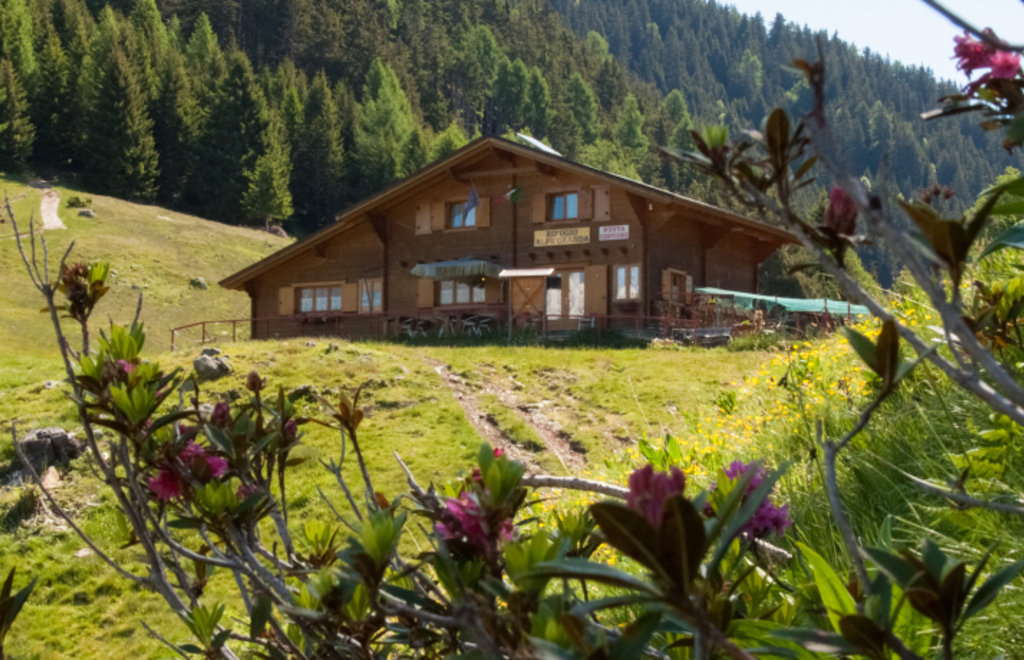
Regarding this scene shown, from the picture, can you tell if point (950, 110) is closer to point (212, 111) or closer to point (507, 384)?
point (507, 384)

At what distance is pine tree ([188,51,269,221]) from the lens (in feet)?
223

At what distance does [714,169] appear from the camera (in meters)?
1.26

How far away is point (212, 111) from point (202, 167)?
544 centimetres

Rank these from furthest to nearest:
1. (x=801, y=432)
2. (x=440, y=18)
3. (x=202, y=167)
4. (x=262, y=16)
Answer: (x=440, y=18)
(x=262, y=16)
(x=202, y=167)
(x=801, y=432)

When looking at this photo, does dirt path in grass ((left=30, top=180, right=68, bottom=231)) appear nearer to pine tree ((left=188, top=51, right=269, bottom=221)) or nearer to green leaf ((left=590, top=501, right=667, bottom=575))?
pine tree ((left=188, top=51, right=269, bottom=221))

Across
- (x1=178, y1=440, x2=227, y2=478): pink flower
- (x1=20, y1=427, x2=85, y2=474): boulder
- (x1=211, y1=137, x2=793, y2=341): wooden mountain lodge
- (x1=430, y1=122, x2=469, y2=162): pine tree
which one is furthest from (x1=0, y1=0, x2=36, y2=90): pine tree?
(x1=178, y1=440, x2=227, y2=478): pink flower

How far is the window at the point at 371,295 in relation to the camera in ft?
88.7

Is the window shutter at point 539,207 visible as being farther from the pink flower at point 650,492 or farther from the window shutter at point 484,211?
the pink flower at point 650,492

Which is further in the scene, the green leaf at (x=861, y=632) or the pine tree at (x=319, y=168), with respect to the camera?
the pine tree at (x=319, y=168)

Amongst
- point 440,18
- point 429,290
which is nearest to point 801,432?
point 429,290

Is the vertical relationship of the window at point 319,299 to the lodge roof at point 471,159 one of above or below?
below

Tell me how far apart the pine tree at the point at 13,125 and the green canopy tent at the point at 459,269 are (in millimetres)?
46753

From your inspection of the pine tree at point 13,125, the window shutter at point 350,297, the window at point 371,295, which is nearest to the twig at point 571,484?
the window at point 371,295

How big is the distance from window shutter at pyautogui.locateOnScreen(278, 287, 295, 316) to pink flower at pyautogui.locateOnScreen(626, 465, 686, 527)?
2863cm
